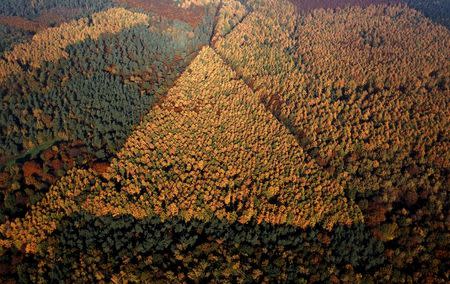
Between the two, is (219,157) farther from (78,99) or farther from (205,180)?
(78,99)

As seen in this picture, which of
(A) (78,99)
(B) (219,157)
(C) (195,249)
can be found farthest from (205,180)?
(A) (78,99)

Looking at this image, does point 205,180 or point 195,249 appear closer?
Result: point 195,249

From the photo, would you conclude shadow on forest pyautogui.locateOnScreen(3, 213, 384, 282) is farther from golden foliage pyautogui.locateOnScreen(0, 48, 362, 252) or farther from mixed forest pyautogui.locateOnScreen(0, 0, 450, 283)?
golden foliage pyautogui.locateOnScreen(0, 48, 362, 252)

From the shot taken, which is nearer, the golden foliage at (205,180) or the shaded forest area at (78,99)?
the golden foliage at (205,180)

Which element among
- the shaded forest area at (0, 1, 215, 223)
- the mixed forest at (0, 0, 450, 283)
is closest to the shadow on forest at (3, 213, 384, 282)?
the mixed forest at (0, 0, 450, 283)

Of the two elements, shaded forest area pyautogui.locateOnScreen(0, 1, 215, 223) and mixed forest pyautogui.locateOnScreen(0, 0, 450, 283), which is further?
shaded forest area pyautogui.locateOnScreen(0, 1, 215, 223)

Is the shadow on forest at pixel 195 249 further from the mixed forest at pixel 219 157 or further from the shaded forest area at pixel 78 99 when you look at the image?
the shaded forest area at pixel 78 99

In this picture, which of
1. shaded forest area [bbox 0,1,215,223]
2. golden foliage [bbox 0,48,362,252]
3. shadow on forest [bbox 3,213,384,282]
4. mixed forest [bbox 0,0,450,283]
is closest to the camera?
shadow on forest [bbox 3,213,384,282]

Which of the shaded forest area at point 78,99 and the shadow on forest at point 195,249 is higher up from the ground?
the shaded forest area at point 78,99

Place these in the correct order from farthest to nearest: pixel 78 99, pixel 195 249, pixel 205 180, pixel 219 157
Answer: pixel 78 99 < pixel 219 157 < pixel 205 180 < pixel 195 249

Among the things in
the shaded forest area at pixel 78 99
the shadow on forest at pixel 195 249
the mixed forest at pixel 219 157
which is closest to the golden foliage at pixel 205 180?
the mixed forest at pixel 219 157
